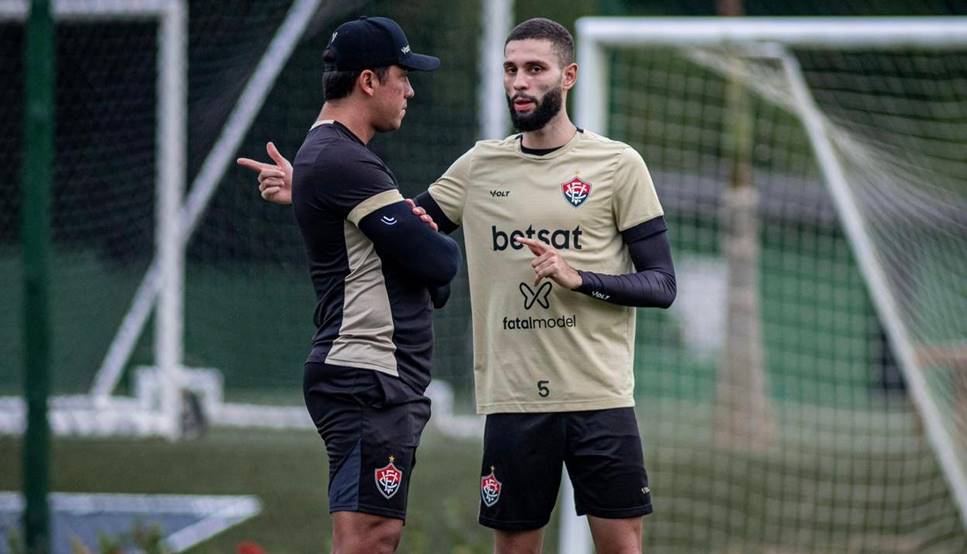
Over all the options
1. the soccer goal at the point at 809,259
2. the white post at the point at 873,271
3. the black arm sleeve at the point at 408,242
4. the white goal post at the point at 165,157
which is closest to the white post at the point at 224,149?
the white goal post at the point at 165,157

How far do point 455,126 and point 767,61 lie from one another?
300cm

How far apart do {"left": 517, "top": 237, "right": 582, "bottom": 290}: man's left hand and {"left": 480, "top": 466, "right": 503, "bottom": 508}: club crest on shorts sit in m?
0.67

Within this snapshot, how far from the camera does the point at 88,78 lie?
8625 mm

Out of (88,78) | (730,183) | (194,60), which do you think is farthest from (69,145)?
(730,183)

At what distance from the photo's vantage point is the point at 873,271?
21.7 ft

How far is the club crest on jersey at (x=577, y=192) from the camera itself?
4.33 metres

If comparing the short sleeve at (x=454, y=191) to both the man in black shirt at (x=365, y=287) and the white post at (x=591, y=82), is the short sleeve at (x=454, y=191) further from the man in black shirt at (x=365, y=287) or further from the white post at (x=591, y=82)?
the white post at (x=591, y=82)

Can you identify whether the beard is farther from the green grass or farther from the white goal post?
the white goal post

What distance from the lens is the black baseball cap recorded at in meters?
4.08

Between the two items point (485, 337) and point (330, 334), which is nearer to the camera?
point (330, 334)

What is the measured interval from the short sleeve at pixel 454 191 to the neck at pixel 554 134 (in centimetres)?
22

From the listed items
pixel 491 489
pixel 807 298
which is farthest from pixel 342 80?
pixel 807 298

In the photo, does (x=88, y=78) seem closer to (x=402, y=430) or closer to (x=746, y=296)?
(x=402, y=430)

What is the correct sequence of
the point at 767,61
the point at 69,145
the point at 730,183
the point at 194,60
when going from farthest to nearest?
the point at 730,183, the point at 194,60, the point at 69,145, the point at 767,61
